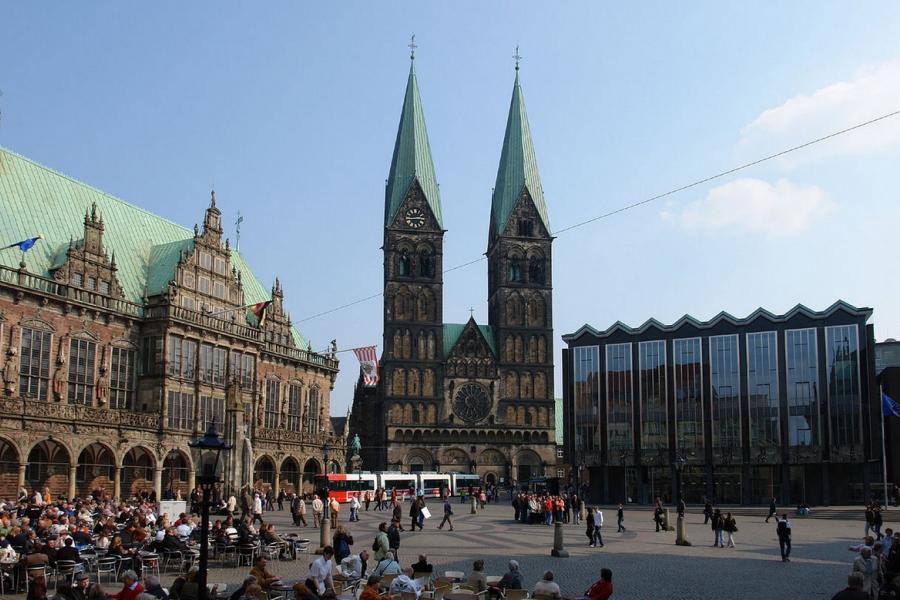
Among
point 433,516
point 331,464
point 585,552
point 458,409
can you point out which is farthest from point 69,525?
point 458,409

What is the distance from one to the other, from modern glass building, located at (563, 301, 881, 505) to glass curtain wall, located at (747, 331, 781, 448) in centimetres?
8

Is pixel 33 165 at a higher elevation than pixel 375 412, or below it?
higher

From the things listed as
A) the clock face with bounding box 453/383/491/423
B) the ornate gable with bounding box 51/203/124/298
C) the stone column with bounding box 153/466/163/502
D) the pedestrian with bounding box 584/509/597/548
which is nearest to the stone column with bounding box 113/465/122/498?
the stone column with bounding box 153/466/163/502

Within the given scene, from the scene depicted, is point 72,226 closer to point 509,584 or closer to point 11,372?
point 11,372

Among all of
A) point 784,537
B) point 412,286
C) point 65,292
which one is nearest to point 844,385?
point 784,537

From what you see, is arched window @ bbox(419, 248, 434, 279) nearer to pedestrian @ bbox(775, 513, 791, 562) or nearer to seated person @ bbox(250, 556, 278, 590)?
pedestrian @ bbox(775, 513, 791, 562)

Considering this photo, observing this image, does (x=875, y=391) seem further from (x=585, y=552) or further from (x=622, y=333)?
(x=585, y=552)

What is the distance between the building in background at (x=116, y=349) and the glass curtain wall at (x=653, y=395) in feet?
103

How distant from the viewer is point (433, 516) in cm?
5391

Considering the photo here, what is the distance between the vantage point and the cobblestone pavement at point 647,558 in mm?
22859

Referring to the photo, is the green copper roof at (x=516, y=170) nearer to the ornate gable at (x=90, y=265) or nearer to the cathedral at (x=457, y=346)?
the cathedral at (x=457, y=346)

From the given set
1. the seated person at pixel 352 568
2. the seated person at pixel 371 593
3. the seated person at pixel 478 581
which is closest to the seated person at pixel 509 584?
the seated person at pixel 478 581

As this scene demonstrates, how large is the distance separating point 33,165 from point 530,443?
67.8 meters

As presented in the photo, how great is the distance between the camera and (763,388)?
75.8m
